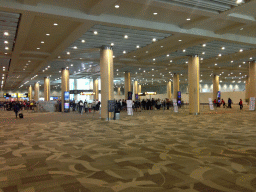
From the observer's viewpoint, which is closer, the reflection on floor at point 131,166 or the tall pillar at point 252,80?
the reflection on floor at point 131,166

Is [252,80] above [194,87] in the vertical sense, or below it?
above

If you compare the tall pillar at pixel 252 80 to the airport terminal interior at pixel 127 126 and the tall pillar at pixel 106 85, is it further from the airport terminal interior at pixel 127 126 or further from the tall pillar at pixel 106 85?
the tall pillar at pixel 106 85

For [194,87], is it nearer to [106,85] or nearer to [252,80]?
[106,85]

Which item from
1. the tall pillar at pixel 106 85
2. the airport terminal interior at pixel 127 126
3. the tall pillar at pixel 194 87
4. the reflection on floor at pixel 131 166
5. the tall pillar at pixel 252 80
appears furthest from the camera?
the tall pillar at pixel 252 80

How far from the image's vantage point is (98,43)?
1628 centimetres

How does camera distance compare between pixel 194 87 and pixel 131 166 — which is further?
pixel 194 87

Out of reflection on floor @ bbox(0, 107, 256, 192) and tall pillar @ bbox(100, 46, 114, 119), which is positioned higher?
tall pillar @ bbox(100, 46, 114, 119)

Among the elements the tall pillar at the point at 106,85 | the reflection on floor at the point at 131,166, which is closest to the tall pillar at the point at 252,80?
the tall pillar at the point at 106,85

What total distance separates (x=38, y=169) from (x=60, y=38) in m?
11.9

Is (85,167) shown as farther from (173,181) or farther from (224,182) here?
(224,182)

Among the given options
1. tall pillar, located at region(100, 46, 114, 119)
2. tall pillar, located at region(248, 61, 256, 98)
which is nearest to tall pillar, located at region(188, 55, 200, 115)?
tall pillar, located at region(100, 46, 114, 119)

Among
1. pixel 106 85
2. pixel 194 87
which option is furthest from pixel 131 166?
pixel 194 87

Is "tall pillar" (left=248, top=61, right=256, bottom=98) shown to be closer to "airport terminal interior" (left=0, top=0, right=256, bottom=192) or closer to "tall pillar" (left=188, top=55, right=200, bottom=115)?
"airport terminal interior" (left=0, top=0, right=256, bottom=192)

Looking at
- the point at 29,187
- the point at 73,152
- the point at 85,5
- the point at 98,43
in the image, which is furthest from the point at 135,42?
the point at 29,187
